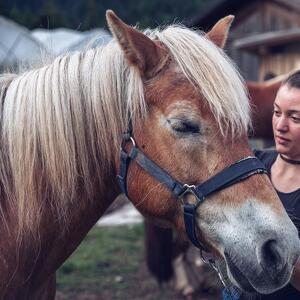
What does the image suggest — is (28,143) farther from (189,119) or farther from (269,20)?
(269,20)

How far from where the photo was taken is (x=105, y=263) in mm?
6406

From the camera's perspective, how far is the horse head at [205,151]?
2150mm

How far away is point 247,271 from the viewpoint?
2174 millimetres

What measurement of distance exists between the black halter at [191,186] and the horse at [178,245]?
2947 mm

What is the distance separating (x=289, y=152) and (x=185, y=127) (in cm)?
59

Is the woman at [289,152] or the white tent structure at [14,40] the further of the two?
the white tent structure at [14,40]

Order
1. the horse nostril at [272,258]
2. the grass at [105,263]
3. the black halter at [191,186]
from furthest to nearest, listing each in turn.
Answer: the grass at [105,263] < the black halter at [191,186] < the horse nostril at [272,258]

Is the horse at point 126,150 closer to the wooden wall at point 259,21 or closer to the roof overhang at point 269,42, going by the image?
the roof overhang at point 269,42

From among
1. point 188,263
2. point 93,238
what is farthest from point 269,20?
point 188,263

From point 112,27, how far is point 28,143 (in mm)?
552

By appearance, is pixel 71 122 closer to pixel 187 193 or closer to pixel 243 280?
pixel 187 193

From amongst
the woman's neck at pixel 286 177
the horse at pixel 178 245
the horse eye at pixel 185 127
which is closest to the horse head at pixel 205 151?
the horse eye at pixel 185 127

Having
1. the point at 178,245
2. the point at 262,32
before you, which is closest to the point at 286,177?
the point at 178,245

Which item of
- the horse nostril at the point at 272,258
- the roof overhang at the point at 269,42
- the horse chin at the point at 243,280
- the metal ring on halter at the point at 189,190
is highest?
the metal ring on halter at the point at 189,190
